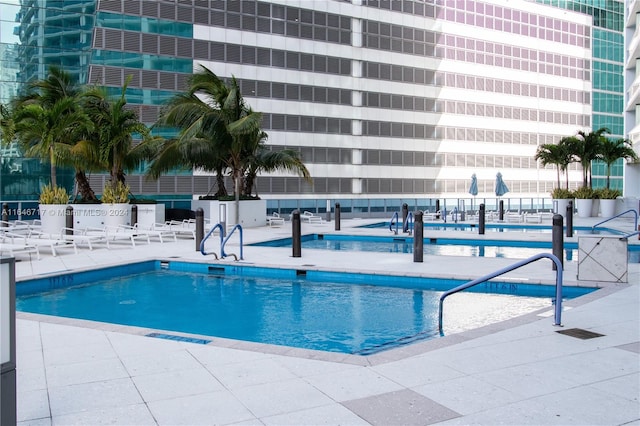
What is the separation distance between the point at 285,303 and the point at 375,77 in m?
38.8

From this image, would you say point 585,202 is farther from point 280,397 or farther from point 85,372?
point 85,372

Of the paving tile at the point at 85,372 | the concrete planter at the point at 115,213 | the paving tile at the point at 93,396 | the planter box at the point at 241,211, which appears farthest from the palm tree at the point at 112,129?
the paving tile at the point at 93,396

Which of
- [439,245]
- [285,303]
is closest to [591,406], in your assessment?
[285,303]

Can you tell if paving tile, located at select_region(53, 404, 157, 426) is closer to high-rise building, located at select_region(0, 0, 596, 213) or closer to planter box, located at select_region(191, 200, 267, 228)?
planter box, located at select_region(191, 200, 267, 228)

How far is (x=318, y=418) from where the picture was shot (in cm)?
404

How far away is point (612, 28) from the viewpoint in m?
62.1

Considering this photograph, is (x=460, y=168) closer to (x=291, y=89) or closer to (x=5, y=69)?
(x=291, y=89)

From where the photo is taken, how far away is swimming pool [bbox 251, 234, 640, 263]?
17.1 metres

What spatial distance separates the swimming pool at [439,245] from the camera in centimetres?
1708

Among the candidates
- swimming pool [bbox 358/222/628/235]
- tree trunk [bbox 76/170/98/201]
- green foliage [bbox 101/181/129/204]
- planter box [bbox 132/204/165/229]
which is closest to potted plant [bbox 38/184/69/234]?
green foliage [bbox 101/181/129/204]

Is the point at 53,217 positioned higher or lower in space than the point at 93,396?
higher

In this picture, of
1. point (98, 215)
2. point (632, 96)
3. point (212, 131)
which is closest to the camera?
point (98, 215)

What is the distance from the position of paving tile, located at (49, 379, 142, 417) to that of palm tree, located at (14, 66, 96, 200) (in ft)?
61.1

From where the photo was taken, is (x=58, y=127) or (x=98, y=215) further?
(x=98, y=215)
